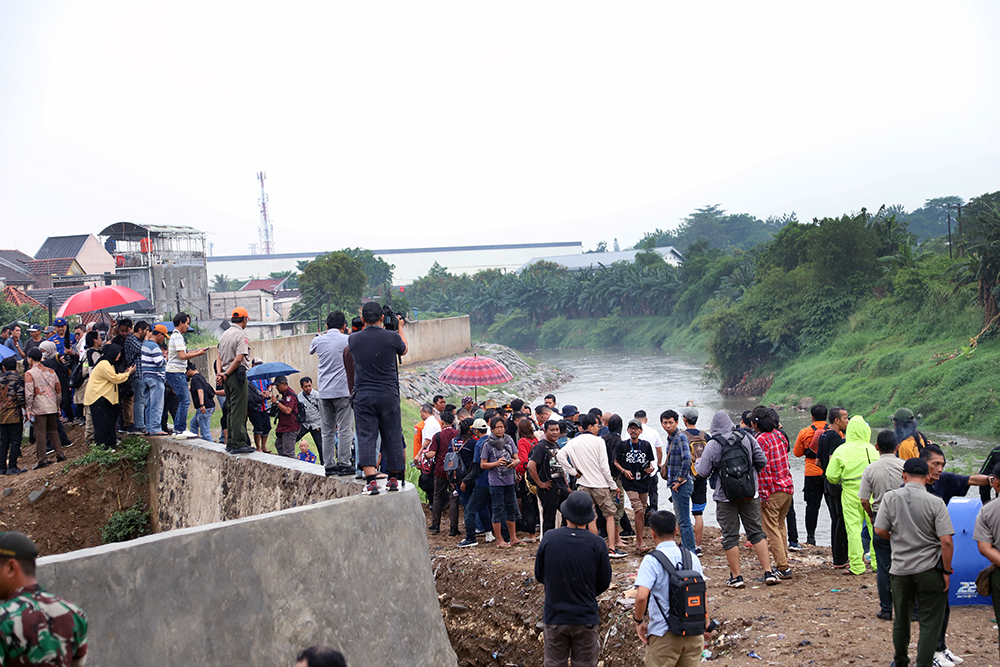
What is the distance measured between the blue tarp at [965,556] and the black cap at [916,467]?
4.87 ft

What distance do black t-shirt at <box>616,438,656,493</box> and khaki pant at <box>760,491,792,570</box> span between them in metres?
1.30

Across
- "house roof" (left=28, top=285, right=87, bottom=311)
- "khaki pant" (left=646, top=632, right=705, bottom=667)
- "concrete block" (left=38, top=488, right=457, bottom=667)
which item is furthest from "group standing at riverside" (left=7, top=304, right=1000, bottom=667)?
"house roof" (left=28, top=285, right=87, bottom=311)

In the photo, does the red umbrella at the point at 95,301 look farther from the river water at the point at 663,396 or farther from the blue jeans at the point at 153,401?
the river water at the point at 663,396

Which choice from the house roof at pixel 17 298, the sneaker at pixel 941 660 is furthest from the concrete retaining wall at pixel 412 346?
the sneaker at pixel 941 660

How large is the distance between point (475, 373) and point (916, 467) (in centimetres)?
1058

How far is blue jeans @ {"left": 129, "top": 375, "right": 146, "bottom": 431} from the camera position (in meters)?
9.20

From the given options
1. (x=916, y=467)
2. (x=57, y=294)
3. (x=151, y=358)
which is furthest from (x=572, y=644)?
(x=57, y=294)

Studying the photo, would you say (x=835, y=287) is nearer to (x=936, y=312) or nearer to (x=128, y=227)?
(x=936, y=312)

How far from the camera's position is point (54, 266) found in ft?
112

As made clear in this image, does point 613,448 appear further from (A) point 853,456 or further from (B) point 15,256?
(B) point 15,256

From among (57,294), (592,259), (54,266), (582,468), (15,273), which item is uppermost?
(592,259)

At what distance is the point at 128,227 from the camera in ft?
109

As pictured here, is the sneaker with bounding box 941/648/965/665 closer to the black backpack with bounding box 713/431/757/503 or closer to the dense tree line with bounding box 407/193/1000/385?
the black backpack with bounding box 713/431/757/503

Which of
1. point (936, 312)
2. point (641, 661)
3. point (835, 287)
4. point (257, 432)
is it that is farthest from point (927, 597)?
point (835, 287)
